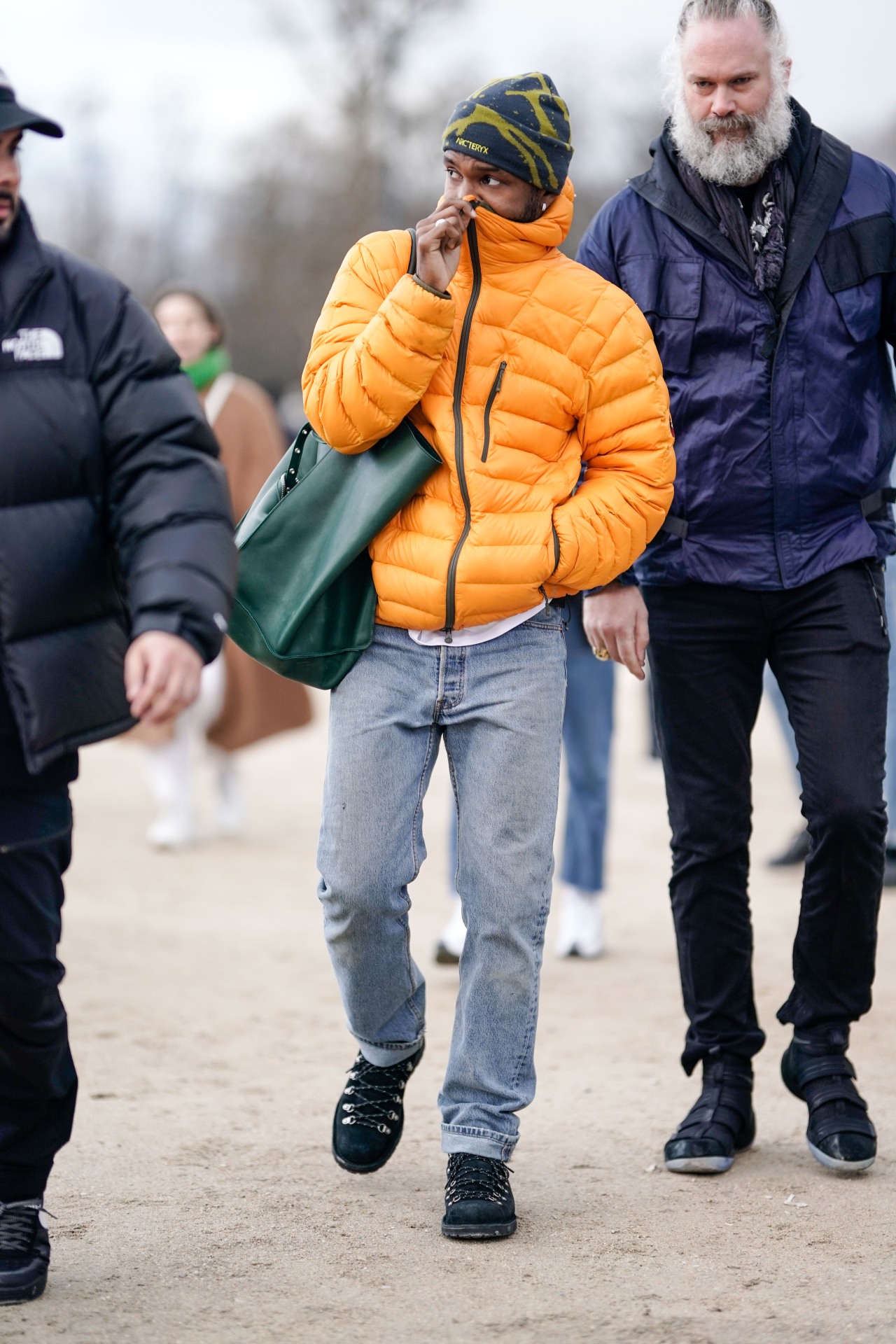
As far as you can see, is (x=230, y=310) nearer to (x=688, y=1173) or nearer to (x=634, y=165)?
(x=634, y=165)

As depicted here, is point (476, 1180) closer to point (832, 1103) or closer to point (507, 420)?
point (832, 1103)

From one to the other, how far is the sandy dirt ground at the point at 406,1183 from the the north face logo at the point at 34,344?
1.69 m

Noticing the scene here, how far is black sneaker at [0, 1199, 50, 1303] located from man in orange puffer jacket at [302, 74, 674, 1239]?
80 cm

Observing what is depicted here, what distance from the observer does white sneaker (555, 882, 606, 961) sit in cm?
637

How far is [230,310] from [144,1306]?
5293cm

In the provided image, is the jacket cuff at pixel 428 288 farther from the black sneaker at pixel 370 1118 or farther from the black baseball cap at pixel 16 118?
the black sneaker at pixel 370 1118

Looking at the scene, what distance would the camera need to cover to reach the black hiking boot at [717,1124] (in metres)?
3.92

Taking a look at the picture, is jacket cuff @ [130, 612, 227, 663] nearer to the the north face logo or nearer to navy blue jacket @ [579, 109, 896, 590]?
the the north face logo

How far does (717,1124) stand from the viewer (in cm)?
397

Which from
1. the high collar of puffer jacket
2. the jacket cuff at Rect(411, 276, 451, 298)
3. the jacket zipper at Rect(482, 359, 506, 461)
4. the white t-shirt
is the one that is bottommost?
the white t-shirt

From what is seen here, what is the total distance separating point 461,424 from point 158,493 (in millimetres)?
715

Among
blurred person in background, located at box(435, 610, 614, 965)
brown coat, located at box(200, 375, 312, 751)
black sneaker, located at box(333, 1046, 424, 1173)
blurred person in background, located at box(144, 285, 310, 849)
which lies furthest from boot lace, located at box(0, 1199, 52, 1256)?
brown coat, located at box(200, 375, 312, 751)

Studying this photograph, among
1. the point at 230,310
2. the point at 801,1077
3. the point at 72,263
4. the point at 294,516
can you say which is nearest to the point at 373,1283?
the point at 801,1077

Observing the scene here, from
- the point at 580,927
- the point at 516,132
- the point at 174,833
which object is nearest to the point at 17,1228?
the point at 516,132
